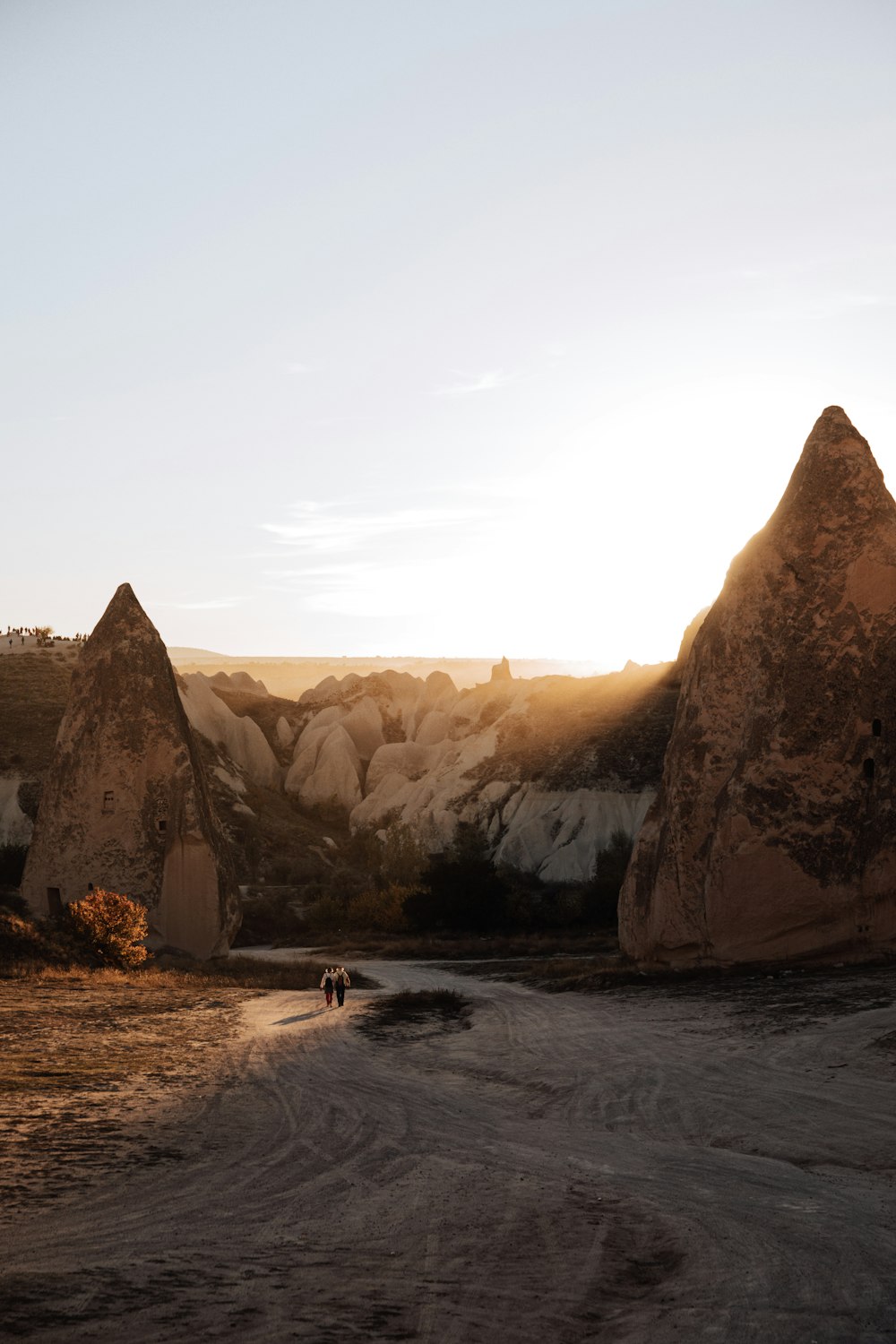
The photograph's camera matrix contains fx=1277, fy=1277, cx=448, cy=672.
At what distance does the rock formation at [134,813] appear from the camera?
25656mm

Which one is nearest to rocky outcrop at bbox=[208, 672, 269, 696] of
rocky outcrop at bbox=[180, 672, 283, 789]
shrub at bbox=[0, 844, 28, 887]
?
rocky outcrop at bbox=[180, 672, 283, 789]

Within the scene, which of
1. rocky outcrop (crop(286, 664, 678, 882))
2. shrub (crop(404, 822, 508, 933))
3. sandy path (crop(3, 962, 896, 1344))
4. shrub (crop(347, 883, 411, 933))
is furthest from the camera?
rocky outcrop (crop(286, 664, 678, 882))

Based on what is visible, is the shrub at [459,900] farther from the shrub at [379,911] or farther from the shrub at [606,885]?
the shrub at [606,885]

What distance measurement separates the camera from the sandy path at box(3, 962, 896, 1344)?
5.86 meters

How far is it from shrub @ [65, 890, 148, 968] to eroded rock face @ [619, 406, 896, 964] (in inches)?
351

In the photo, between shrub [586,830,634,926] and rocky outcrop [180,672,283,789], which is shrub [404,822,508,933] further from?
rocky outcrop [180,672,283,789]

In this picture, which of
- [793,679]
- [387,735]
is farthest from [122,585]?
[387,735]

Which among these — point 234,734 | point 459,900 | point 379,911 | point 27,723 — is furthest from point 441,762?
point 459,900

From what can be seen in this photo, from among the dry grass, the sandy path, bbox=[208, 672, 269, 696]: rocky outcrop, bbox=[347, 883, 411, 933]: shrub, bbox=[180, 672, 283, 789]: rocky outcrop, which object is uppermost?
bbox=[208, 672, 269, 696]: rocky outcrop

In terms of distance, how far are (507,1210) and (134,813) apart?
19386 mm

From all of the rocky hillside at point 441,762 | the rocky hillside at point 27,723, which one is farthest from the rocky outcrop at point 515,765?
the rocky hillside at point 27,723

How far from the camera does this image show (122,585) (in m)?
28.2

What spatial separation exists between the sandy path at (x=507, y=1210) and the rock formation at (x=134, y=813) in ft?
41.0

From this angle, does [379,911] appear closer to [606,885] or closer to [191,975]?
[606,885]
